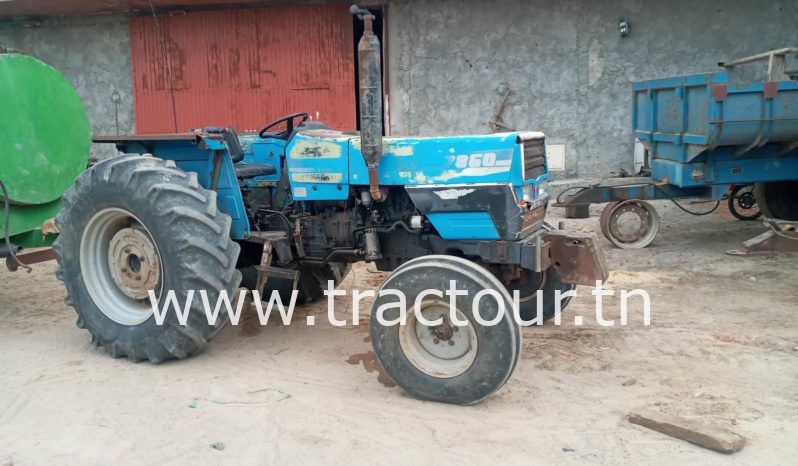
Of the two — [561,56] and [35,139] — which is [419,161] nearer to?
[35,139]

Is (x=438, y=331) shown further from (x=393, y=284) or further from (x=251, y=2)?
(x=251, y=2)

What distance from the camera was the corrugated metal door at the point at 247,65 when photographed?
12.0 metres

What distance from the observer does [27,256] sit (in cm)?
565

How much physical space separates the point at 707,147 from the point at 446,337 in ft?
15.6

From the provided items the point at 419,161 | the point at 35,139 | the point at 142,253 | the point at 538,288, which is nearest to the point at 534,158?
the point at 419,161

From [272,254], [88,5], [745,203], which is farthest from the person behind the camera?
[88,5]

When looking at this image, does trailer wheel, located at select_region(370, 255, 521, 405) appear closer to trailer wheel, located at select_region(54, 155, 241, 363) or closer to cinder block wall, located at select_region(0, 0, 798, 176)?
trailer wheel, located at select_region(54, 155, 241, 363)

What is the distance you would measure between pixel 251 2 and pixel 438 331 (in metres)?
9.35

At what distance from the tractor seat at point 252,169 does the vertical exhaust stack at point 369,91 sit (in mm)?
1212

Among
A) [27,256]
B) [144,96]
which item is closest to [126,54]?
[144,96]

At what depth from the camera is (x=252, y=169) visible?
5.15m

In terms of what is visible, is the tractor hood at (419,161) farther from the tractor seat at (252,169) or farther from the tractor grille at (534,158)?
the tractor seat at (252,169)

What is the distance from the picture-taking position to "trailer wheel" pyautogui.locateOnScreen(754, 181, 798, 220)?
343 inches

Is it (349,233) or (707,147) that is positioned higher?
(707,147)
